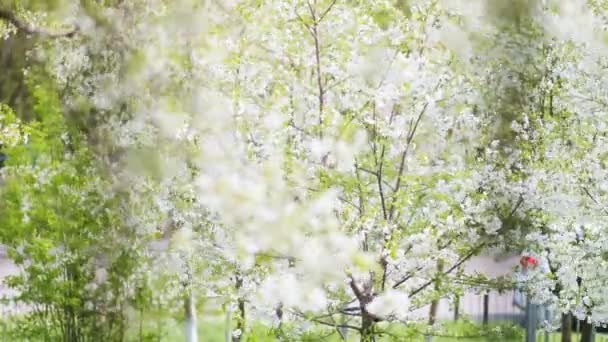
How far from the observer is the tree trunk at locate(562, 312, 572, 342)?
6.01ft

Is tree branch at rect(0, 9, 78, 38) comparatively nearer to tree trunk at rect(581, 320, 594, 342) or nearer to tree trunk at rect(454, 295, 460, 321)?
tree trunk at rect(454, 295, 460, 321)

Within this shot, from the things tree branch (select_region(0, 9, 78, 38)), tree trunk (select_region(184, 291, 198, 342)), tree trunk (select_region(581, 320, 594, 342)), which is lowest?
tree trunk (select_region(184, 291, 198, 342))

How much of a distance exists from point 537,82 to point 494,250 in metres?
0.40

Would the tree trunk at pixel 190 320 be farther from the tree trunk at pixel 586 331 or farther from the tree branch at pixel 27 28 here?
the tree trunk at pixel 586 331

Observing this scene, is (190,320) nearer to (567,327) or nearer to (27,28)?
(27,28)

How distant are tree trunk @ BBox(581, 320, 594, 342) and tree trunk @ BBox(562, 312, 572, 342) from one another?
0.03 metres

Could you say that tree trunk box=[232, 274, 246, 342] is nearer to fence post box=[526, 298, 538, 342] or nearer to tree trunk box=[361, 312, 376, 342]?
tree trunk box=[361, 312, 376, 342]

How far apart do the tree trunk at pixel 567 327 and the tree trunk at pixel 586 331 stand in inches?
1.1

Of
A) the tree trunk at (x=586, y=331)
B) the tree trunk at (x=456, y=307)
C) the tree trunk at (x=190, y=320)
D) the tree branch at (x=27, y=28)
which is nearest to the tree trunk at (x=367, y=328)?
the tree trunk at (x=456, y=307)

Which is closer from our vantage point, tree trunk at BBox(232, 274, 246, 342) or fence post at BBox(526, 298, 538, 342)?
tree trunk at BBox(232, 274, 246, 342)

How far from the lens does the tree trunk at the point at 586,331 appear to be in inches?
71.3

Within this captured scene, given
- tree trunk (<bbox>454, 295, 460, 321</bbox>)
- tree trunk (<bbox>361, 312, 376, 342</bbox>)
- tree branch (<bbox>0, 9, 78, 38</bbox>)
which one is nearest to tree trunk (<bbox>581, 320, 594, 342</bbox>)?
tree trunk (<bbox>454, 295, 460, 321</bbox>)

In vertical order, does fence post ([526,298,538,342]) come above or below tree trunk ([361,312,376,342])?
above

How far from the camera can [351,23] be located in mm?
1673
